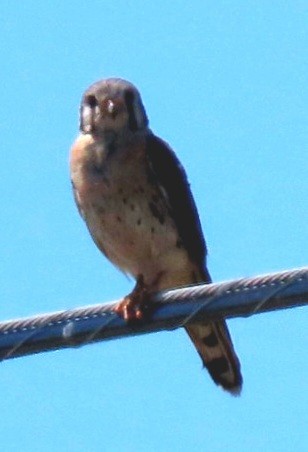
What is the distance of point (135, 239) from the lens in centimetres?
927

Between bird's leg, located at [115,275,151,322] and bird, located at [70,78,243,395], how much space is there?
485mm

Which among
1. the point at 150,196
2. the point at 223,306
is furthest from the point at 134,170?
the point at 223,306

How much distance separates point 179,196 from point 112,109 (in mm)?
713

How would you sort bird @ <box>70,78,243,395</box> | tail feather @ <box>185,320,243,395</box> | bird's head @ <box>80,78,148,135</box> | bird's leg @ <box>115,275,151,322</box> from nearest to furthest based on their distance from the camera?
bird's leg @ <box>115,275,151,322</box>
tail feather @ <box>185,320,243,395</box>
bird @ <box>70,78,243,395</box>
bird's head @ <box>80,78,148,135</box>

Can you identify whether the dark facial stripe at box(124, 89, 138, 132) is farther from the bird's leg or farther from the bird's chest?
the bird's leg

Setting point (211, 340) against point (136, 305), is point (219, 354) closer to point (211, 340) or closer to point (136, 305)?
point (211, 340)

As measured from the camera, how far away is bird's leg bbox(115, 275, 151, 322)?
282 inches

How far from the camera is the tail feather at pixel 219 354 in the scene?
29.7ft

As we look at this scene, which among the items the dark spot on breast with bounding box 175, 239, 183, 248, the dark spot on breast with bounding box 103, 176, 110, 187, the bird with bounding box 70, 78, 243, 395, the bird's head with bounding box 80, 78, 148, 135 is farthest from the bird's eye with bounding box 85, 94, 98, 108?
the dark spot on breast with bounding box 175, 239, 183, 248

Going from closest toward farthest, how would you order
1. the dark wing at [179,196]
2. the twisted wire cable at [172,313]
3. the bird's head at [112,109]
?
the twisted wire cable at [172,313]
the dark wing at [179,196]
the bird's head at [112,109]

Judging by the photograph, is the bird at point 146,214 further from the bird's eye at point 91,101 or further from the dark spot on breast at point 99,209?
the bird's eye at point 91,101

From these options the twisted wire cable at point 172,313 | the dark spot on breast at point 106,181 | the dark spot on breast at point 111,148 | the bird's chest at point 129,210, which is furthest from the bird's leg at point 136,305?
the dark spot on breast at point 111,148

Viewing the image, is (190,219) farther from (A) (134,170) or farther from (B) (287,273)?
(B) (287,273)

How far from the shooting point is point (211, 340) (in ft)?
30.7
